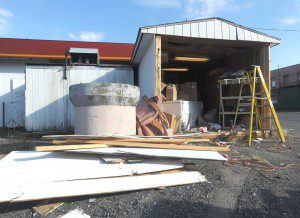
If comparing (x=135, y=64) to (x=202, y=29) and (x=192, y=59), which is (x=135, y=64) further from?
(x=202, y=29)

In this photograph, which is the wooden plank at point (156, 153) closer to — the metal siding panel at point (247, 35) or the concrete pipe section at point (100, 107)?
the concrete pipe section at point (100, 107)

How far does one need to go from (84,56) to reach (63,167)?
8811 millimetres

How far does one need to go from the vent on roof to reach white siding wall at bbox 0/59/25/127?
12.4 feet

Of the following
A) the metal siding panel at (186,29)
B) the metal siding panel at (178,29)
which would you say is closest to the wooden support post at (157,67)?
the metal siding panel at (178,29)

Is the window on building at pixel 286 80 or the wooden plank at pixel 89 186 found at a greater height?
the window on building at pixel 286 80

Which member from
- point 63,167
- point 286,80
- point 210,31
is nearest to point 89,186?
point 63,167

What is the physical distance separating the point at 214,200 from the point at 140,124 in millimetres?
3818

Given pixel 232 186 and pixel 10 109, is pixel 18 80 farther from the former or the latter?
pixel 232 186

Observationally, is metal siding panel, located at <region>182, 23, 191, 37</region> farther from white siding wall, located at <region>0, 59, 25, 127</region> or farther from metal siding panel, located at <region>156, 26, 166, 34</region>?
white siding wall, located at <region>0, 59, 25, 127</region>

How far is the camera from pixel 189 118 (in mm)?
9133

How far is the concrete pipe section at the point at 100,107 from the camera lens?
18.6ft

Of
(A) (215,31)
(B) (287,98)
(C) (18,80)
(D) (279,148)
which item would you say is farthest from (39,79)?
(B) (287,98)

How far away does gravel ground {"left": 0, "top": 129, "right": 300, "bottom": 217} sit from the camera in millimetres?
3041

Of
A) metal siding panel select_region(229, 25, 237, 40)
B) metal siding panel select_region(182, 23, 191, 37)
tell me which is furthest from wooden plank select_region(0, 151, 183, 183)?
metal siding panel select_region(229, 25, 237, 40)
